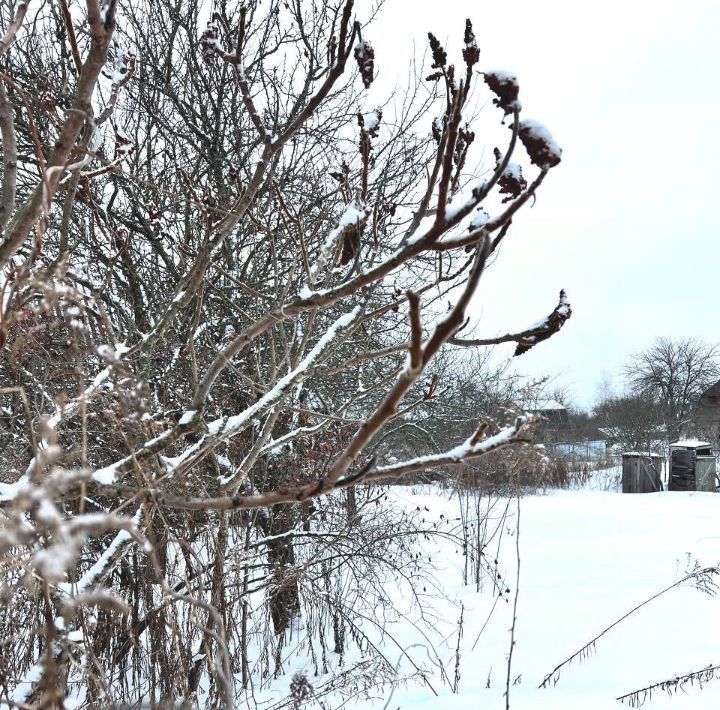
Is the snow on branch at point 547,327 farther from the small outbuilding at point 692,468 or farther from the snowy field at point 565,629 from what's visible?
the small outbuilding at point 692,468

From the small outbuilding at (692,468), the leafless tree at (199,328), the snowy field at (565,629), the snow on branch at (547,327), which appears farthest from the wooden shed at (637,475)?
the snow on branch at (547,327)

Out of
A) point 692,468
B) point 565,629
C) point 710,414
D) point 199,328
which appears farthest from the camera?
point 710,414

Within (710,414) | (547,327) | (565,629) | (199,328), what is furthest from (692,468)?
(710,414)

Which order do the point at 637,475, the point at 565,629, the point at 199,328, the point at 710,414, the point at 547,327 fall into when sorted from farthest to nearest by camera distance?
the point at 710,414, the point at 637,475, the point at 565,629, the point at 199,328, the point at 547,327

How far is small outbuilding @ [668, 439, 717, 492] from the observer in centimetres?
1277

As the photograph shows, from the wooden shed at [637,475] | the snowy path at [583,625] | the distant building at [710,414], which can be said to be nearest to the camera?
the snowy path at [583,625]

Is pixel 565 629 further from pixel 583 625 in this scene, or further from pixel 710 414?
pixel 710 414

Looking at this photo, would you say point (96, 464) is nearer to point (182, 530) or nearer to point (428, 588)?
point (182, 530)

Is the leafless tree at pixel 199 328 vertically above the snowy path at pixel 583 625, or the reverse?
the leafless tree at pixel 199 328

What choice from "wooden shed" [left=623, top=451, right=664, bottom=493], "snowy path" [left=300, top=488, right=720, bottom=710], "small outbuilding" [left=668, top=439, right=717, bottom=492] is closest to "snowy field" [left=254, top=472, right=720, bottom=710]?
"snowy path" [left=300, top=488, right=720, bottom=710]

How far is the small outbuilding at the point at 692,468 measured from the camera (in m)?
12.8

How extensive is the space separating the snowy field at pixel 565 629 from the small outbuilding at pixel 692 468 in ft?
17.7

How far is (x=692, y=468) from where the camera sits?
12750 mm

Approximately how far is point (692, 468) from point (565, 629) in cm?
997
